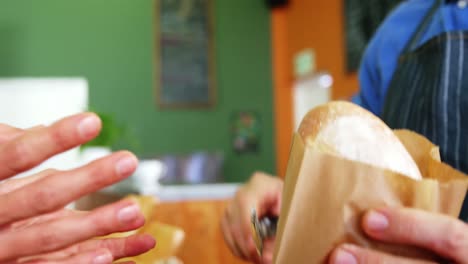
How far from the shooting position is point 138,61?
189 inches

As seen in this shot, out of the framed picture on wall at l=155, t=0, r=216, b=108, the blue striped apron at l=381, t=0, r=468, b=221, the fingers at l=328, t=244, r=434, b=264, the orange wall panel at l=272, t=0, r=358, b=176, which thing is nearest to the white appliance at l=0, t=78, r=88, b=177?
the blue striped apron at l=381, t=0, r=468, b=221

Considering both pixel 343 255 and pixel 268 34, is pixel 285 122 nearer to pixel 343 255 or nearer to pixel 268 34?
pixel 268 34

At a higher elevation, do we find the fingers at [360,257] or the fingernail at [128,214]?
the fingernail at [128,214]

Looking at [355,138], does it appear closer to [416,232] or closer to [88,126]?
[416,232]

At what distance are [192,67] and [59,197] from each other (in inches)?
182

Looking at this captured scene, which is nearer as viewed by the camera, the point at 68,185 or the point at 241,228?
the point at 68,185

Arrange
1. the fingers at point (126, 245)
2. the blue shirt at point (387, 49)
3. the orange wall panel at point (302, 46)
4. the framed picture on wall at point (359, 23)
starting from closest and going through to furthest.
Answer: the fingers at point (126, 245) < the blue shirt at point (387, 49) < the framed picture on wall at point (359, 23) < the orange wall panel at point (302, 46)

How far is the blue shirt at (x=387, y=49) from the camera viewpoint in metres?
1.08

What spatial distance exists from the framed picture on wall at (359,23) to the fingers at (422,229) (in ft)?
10.1

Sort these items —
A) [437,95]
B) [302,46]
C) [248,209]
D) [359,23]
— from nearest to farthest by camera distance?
[248,209] → [437,95] → [359,23] → [302,46]

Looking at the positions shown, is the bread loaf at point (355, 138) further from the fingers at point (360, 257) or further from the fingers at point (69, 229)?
the fingers at point (69, 229)

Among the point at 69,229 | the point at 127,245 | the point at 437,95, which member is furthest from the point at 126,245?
the point at 437,95

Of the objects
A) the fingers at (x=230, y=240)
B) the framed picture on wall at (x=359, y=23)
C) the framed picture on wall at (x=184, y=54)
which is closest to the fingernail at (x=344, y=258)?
the fingers at (x=230, y=240)

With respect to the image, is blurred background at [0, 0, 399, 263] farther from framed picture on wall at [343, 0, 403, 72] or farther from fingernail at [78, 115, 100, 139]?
fingernail at [78, 115, 100, 139]
